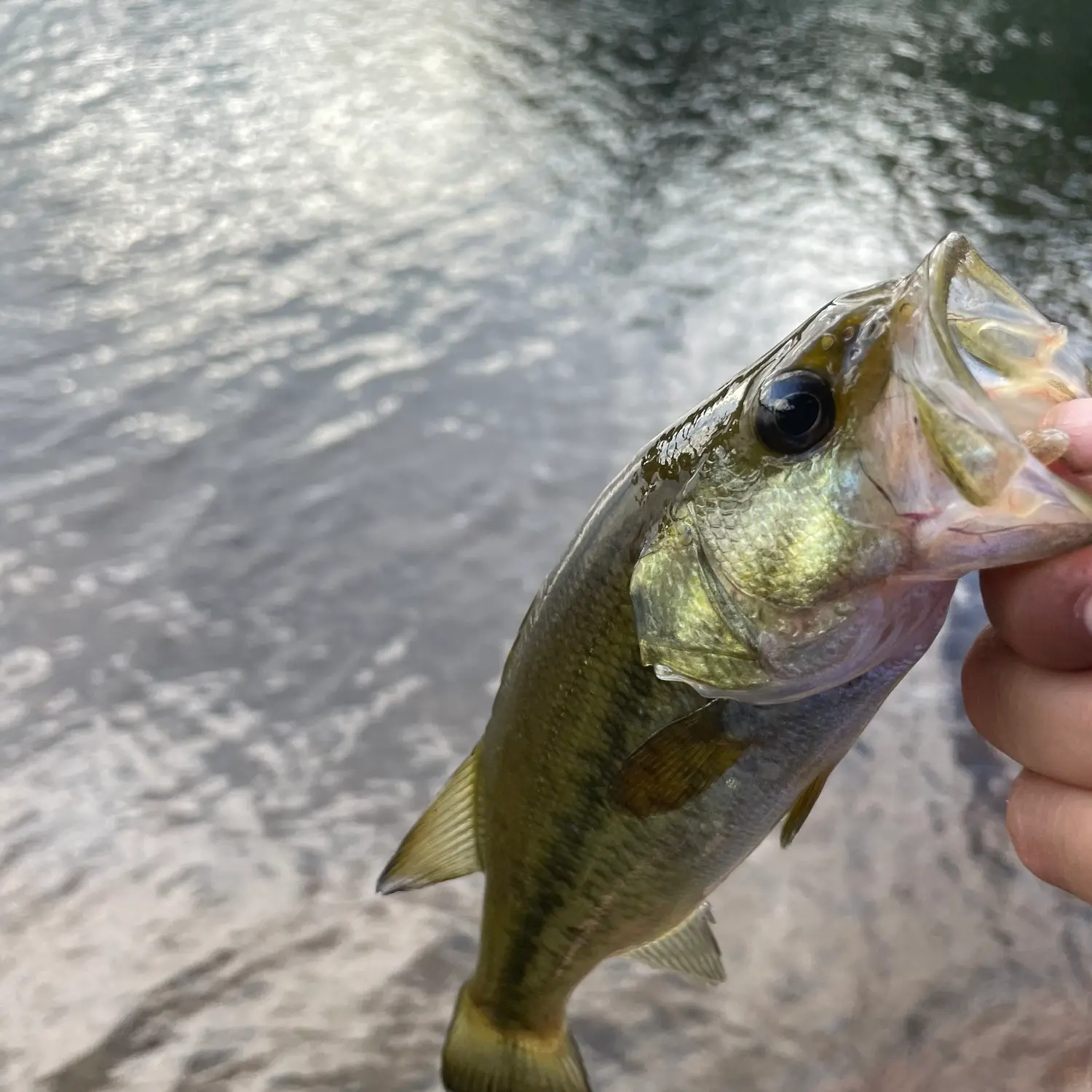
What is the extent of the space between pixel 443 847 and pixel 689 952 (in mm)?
566

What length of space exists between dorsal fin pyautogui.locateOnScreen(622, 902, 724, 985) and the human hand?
692 mm

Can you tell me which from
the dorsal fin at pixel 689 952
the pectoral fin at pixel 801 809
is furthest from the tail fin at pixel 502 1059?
the pectoral fin at pixel 801 809

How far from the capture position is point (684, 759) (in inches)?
53.2

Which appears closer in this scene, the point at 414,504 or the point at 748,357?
the point at 414,504

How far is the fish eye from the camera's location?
1.15 metres

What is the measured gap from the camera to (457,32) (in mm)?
10602

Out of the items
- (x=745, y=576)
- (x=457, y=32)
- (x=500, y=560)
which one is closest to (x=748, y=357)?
(x=500, y=560)

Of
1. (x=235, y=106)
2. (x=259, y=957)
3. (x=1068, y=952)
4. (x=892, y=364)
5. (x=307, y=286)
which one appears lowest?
(x=1068, y=952)

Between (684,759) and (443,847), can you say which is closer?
(684,759)

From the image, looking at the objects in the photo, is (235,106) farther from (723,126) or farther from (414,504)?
(414,504)

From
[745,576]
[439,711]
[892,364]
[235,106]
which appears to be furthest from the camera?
[235,106]

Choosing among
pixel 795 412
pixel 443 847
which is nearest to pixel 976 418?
pixel 795 412

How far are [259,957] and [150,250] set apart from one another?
5.02m

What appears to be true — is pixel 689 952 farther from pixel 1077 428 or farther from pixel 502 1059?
pixel 1077 428
